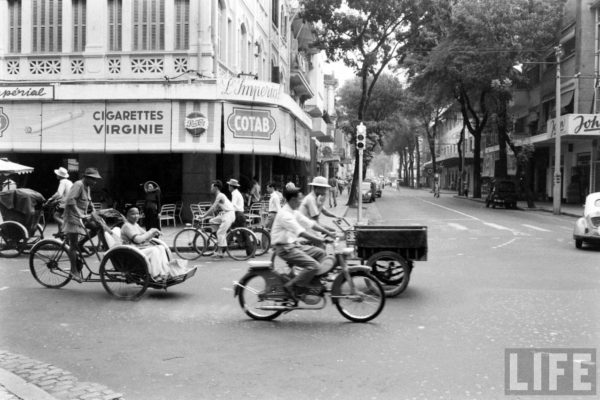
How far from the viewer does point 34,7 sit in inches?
784

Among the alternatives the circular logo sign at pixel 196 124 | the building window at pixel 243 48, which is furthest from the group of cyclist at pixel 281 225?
the building window at pixel 243 48

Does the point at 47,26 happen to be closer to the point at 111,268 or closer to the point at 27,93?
the point at 27,93

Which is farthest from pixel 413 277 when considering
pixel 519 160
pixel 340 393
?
pixel 519 160

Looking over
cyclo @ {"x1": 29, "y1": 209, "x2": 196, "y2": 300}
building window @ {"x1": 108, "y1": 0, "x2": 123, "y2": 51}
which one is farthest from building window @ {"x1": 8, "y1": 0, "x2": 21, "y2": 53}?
cyclo @ {"x1": 29, "y1": 209, "x2": 196, "y2": 300}

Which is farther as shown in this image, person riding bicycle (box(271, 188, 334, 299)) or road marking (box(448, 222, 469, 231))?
road marking (box(448, 222, 469, 231))

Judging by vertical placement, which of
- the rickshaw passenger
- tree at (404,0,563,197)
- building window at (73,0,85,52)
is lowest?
the rickshaw passenger

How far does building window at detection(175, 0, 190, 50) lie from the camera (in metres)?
19.5

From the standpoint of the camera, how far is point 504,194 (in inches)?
1340

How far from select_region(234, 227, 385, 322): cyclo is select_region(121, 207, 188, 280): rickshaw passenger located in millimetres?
1757

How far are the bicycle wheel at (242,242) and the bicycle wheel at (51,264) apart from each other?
13.5ft

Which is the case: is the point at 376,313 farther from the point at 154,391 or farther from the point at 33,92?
the point at 33,92

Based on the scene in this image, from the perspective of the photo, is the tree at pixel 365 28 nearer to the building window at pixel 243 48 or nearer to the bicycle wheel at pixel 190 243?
the building window at pixel 243 48

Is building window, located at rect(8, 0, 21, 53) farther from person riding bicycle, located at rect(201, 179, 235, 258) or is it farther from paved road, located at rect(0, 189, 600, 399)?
paved road, located at rect(0, 189, 600, 399)

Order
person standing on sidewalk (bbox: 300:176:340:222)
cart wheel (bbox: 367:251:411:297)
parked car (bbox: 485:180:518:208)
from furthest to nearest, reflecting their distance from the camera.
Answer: parked car (bbox: 485:180:518:208) → cart wheel (bbox: 367:251:411:297) → person standing on sidewalk (bbox: 300:176:340:222)
